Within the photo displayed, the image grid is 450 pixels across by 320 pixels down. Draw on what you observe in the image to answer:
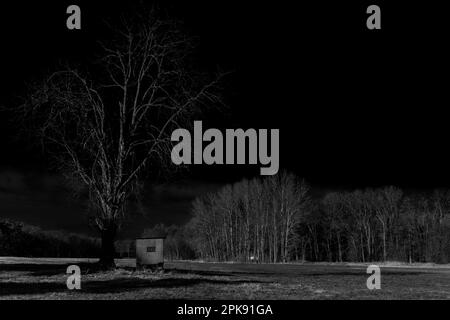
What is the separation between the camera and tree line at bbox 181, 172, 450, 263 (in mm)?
86938

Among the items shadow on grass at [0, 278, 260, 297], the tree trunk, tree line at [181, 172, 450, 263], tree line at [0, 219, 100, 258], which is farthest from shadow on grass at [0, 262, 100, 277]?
tree line at [181, 172, 450, 263]

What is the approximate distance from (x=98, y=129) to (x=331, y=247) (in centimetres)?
8263

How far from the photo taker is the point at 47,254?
363ft

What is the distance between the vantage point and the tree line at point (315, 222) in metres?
86.9

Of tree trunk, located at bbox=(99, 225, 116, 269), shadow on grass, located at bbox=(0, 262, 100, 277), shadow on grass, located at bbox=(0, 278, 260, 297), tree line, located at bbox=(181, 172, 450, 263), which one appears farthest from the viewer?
tree line, located at bbox=(181, 172, 450, 263)

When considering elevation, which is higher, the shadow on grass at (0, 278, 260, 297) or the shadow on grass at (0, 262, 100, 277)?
the shadow on grass at (0, 278, 260, 297)

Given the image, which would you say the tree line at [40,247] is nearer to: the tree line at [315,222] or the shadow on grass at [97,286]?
the tree line at [315,222]

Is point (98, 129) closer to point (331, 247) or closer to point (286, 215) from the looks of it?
point (286, 215)

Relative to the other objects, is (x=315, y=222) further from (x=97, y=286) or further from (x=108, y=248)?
(x=97, y=286)

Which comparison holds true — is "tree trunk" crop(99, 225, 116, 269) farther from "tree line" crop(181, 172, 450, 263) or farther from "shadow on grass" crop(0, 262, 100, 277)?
"tree line" crop(181, 172, 450, 263)

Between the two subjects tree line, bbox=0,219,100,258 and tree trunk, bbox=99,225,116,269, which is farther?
tree line, bbox=0,219,100,258

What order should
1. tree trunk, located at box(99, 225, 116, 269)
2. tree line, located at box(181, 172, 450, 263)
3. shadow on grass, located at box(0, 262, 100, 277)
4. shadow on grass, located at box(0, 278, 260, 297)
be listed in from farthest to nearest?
tree line, located at box(181, 172, 450, 263), tree trunk, located at box(99, 225, 116, 269), shadow on grass, located at box(0, 262, 100, 277), shadow on grass, located at box(0, 278, 260, 297)

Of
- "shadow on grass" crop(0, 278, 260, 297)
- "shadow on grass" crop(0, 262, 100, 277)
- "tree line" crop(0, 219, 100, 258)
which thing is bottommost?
"tree line" crop(0, 219, 100, 258)
